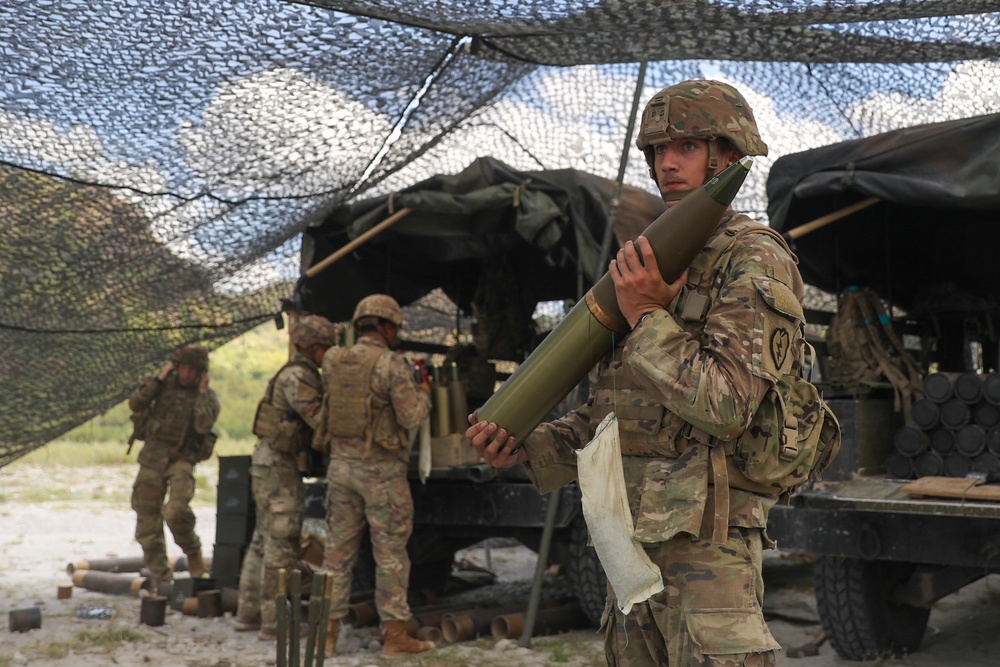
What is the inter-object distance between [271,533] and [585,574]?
1847 millimetres

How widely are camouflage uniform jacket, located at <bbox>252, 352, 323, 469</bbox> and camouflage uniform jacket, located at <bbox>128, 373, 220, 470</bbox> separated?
2.01 m

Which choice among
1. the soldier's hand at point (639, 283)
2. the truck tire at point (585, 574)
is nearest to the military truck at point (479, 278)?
the truck tire at point (585, 574)

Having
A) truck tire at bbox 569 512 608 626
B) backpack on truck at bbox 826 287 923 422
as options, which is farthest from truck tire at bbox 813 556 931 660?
truck tire at bbox 569 512 608 626

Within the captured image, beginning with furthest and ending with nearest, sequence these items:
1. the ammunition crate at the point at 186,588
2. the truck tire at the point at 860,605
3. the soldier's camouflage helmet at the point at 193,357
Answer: the soldier's camouflage helmet at the point at 193,357 < the ammunition crate at the point at 186,588 < the truck tire at the point at 860,605

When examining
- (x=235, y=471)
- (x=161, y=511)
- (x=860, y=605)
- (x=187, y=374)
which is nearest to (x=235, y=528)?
(x=235, y=471)

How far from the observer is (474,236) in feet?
24.4

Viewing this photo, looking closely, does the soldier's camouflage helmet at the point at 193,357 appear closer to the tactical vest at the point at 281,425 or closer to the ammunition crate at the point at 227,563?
the ammunition crate at the point at 227,563

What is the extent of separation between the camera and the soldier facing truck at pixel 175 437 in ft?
28.1

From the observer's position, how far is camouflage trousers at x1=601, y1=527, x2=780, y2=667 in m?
2.36

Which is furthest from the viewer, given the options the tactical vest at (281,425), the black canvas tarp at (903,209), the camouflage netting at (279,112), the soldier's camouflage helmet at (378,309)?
the tactical vest at (281,425)

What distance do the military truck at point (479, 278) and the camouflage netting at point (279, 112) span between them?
331 mm

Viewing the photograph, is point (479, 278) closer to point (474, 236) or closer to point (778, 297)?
point (474, 236)

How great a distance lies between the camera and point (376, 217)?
676 cm

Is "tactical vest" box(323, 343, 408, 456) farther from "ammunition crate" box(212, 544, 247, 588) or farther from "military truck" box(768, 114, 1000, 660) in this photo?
"military truck" box(768, 114, 1000, 660)
